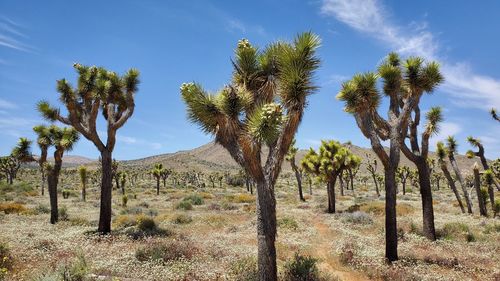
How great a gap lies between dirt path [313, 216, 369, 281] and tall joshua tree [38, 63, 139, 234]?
10767 millimetres

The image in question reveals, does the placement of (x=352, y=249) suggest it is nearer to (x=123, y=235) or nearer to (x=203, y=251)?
(x=203, y=251)

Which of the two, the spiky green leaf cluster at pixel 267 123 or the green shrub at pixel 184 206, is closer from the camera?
the spiky green leaf cluster at pixel 267 123

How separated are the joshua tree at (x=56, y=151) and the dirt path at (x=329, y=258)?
15.7 m

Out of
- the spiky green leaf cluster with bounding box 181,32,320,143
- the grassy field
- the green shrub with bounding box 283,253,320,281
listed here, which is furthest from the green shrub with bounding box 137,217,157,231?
the spiky green leaf cluster with bounding box 181,32,320,143

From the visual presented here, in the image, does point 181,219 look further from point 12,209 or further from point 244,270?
point 244,270

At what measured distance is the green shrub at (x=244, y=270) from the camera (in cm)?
1091

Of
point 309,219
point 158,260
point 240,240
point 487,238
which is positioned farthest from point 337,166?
point 158,260

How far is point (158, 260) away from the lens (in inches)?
499

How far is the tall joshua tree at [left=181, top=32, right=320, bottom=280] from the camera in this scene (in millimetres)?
9938

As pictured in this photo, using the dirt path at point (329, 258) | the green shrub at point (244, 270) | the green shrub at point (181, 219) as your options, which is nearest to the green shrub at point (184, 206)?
the green shrub at point (181, 219)

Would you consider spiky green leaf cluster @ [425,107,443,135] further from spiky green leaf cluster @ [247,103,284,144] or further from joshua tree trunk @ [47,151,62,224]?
joshua tree trunk @ [47,151,62,224]

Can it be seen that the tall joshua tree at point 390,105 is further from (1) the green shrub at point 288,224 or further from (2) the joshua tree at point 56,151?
(2) the joshua tree at point 56,151

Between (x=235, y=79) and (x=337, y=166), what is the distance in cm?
2401

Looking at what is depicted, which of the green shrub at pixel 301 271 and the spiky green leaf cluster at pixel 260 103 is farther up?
the spiky green leaf cluster at pixel 260 103
